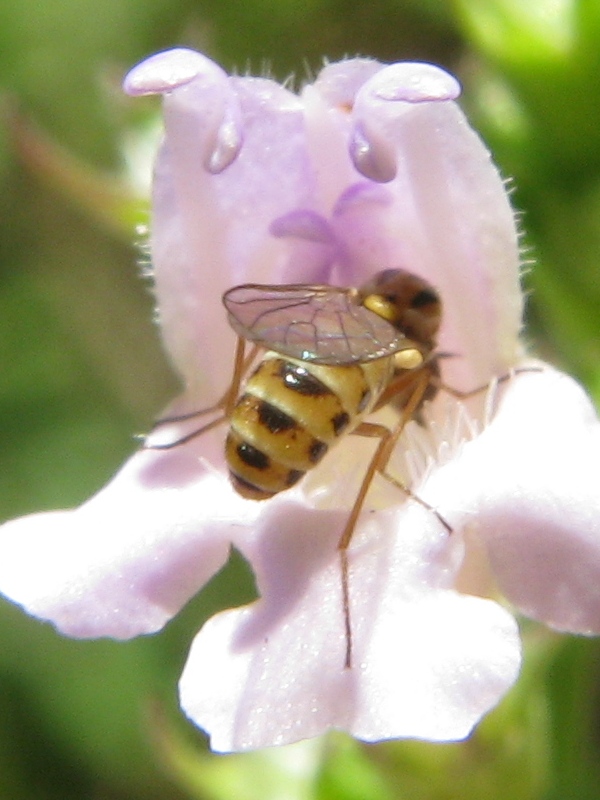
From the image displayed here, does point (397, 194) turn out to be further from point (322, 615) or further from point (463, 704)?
point (463, 704)

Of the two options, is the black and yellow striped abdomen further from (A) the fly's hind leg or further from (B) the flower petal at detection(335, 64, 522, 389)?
(B) the flower petal at detection(335, 64, 522, 389)

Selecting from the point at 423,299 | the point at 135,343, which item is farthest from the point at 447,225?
the point at 135,343

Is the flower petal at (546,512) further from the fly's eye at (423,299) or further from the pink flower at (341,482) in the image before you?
the fly's eye at (423,299)

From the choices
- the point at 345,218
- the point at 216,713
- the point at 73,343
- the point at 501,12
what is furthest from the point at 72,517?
the point at 73,343

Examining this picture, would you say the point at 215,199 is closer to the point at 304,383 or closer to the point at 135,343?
the point at 304,383

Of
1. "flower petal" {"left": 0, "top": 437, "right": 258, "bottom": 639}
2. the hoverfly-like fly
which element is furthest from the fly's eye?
"flower petal" {"left": 0, "top": 437, "right": 258, "bottom": 639}

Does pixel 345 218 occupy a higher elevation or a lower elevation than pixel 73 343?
higher
